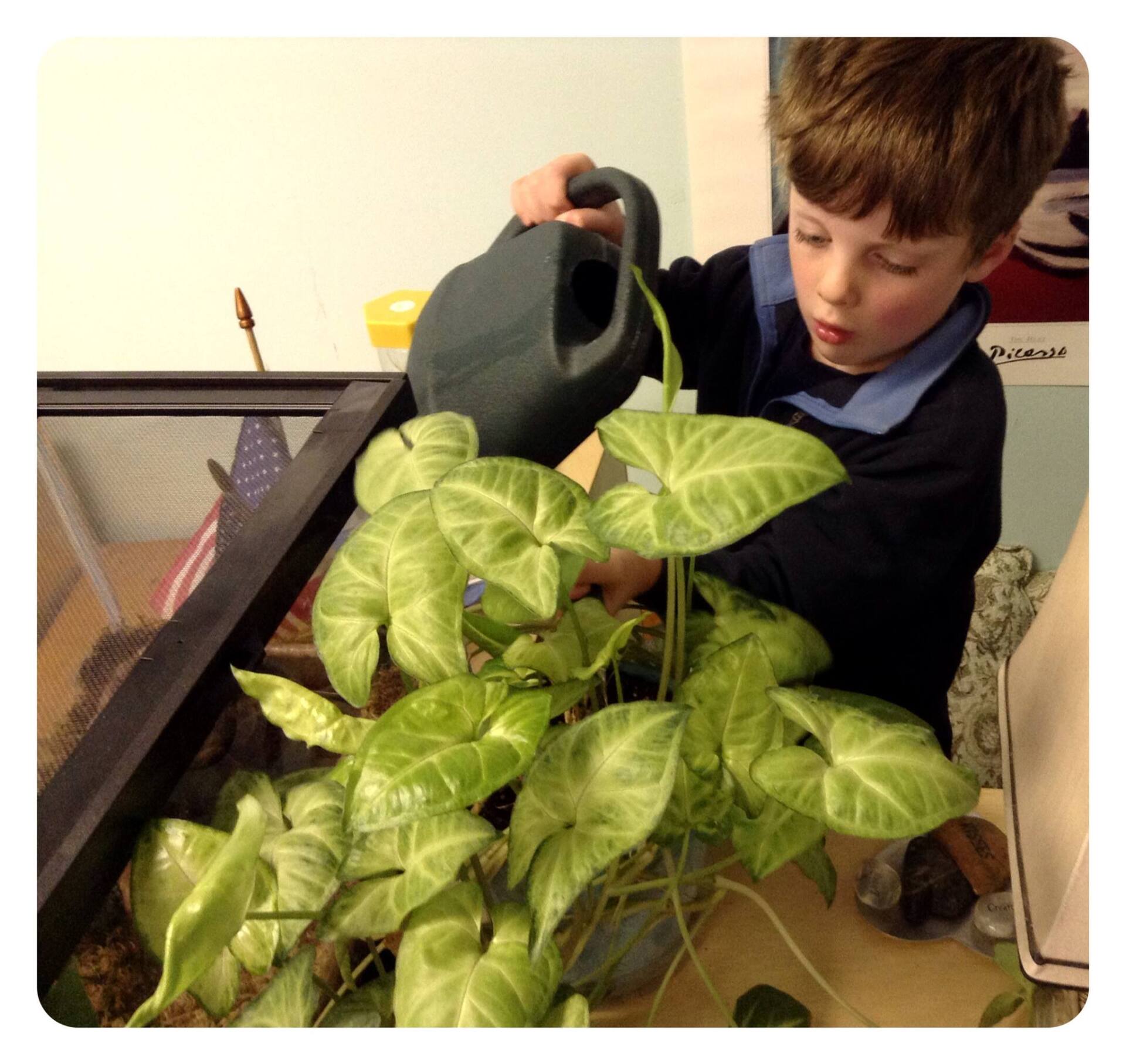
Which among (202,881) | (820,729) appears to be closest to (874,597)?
(820,729)

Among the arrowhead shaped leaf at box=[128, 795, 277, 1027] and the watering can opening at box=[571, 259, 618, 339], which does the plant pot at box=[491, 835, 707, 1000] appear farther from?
the watering can opening at box=[571, 259, 618, 339]

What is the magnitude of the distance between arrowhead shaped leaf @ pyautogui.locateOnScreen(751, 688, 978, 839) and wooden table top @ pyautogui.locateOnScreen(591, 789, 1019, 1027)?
0.68 ft

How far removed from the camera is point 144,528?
0.61 metres

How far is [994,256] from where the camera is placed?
0.50m

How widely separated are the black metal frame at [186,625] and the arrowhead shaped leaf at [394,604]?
0.09 m

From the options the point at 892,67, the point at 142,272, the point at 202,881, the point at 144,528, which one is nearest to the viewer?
the point at 202,881

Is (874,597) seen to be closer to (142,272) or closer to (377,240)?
(377,240)

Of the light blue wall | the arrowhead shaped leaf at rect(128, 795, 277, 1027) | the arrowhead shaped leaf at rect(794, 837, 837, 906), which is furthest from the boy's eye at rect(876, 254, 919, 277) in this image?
the arrowhead shaped leaf at rect(128, 795, 277, 1027)

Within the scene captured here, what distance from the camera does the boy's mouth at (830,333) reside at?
0.52 metres

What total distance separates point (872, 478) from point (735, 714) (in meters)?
0.21

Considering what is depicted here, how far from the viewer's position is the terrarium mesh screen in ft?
1.60

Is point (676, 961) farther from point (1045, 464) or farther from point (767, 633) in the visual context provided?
point (1045, 464)

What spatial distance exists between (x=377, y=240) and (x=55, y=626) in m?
0.40

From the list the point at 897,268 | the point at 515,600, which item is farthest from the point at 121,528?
the point at 897,268
